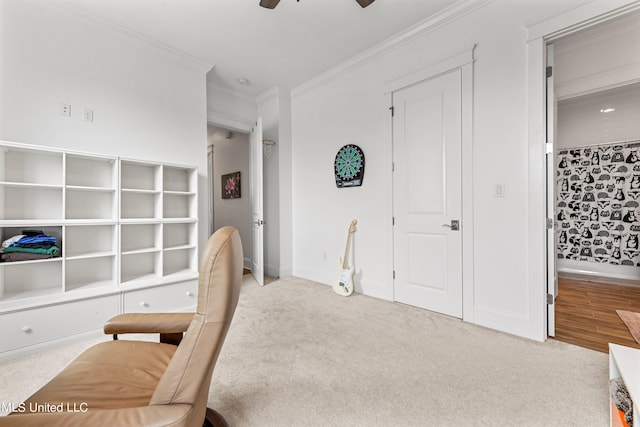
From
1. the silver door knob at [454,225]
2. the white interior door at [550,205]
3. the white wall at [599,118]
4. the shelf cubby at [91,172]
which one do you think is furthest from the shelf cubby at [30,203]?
the white wall at [599,118]

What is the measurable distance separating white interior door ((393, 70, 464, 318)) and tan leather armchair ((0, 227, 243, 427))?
7.35 feet

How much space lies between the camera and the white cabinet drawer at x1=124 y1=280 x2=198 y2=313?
2.43 metres

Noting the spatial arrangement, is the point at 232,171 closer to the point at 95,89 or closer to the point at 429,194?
the point at 95,89

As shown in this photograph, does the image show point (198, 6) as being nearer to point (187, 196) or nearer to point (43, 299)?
point (187, 196)

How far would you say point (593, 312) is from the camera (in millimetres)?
2686

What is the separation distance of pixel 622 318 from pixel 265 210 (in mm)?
4333

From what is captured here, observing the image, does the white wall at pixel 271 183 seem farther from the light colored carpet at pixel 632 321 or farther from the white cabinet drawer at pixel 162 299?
the light colored carpet at pixel 632 321

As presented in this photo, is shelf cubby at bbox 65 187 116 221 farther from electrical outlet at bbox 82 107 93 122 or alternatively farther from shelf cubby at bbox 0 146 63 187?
electrical outlet at bbox 82 107 93 122

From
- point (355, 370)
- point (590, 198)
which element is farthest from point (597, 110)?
point (355, 370)

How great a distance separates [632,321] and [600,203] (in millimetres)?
2356

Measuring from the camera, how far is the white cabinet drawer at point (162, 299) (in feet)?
7.98

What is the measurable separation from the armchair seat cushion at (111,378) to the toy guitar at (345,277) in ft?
7.34

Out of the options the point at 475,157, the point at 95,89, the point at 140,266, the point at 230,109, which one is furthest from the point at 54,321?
the point at 475,157

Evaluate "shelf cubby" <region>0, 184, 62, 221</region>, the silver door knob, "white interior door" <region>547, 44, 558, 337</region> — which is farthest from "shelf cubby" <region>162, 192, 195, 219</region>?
"white interior door" <region>547, 44, 558, 337</region>
